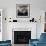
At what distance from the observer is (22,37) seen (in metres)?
8.75

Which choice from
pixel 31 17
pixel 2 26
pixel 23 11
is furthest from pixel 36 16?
pixel 2 26

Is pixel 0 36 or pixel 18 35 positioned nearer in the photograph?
pixel 0 36

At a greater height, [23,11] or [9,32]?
[23,11]

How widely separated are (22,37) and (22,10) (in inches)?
66.9

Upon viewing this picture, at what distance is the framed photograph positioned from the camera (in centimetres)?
851

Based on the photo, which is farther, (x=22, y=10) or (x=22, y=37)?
(x=22, y=37)

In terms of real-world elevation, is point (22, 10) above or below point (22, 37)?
above

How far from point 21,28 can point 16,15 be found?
0.86m

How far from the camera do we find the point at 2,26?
830 centimetres

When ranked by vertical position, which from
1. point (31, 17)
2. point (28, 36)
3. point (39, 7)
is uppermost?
point (39, 7)

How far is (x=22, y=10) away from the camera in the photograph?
28.1 feet

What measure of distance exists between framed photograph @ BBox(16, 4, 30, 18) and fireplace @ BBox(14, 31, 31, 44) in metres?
1.07

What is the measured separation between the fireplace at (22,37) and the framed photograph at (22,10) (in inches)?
42.3

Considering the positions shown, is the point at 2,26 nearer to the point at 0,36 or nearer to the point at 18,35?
the point at 0,36
